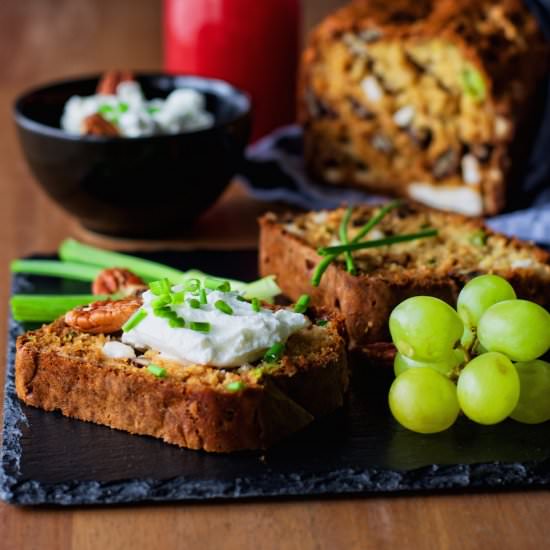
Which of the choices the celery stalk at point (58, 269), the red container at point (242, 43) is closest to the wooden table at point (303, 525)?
the celery stalk at point (58, 269)

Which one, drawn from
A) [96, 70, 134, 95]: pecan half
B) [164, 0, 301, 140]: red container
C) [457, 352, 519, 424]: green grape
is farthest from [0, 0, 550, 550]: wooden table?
[164, 0, 301, 140]: red container

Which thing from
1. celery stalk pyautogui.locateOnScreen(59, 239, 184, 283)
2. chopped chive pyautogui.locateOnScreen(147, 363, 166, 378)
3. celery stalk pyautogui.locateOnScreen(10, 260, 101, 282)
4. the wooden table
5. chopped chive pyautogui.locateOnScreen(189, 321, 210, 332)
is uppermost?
chopped chive pyautogui.locateOnScreen(189, 321, 210, 332)

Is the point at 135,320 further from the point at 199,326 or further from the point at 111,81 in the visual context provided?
the point at 111,81

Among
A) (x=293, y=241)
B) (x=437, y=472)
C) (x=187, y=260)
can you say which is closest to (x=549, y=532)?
(x=437, y=472)

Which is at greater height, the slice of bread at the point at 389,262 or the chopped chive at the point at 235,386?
the chopped chive at the point at 235,386

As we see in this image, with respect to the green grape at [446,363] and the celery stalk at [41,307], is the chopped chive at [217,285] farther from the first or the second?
the celery stalk at [41,307]

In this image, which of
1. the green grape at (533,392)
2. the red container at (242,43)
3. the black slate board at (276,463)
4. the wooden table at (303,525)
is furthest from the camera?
the red container at (242,43)

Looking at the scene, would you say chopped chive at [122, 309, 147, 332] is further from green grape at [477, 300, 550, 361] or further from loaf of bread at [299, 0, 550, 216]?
loaf of bread at [299, 0, 550, 216]
